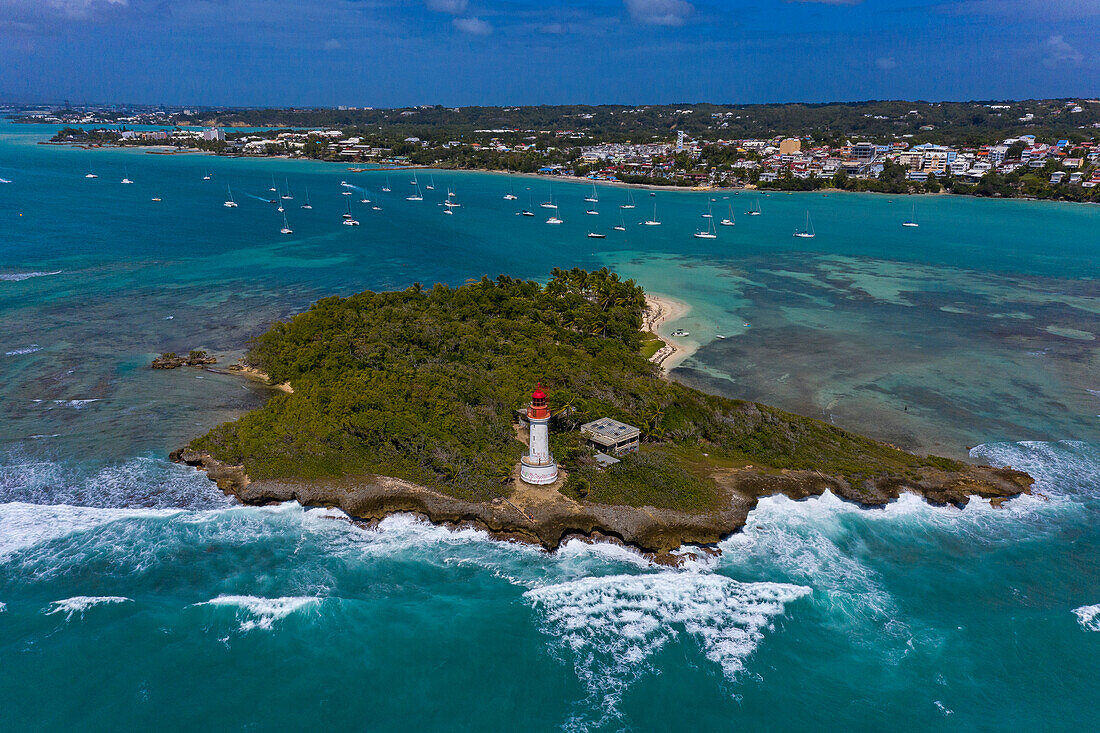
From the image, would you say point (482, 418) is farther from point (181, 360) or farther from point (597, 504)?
point (181, 360)

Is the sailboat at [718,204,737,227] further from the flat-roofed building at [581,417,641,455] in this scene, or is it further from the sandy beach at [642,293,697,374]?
the flat-roofed building at [581,417,641,455]

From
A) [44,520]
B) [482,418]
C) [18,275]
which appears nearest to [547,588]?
[482,418]

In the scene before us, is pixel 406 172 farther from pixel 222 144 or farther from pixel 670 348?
pixel 670 348

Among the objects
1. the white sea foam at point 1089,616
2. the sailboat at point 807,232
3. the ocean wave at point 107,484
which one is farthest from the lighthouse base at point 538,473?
the sailboat at point 807,232

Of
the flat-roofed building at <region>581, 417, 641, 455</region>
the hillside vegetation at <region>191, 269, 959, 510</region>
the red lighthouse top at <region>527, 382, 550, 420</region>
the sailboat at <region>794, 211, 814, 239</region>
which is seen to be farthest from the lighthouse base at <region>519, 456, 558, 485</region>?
the sailboat at <region>794, 211, 814, 239</region>

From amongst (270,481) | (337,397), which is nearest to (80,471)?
(270,481)

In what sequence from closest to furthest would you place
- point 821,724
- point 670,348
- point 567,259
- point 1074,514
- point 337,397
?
point 821,724 < point 1074,514 < point 337,397 < point 670,348 < point 567,259
